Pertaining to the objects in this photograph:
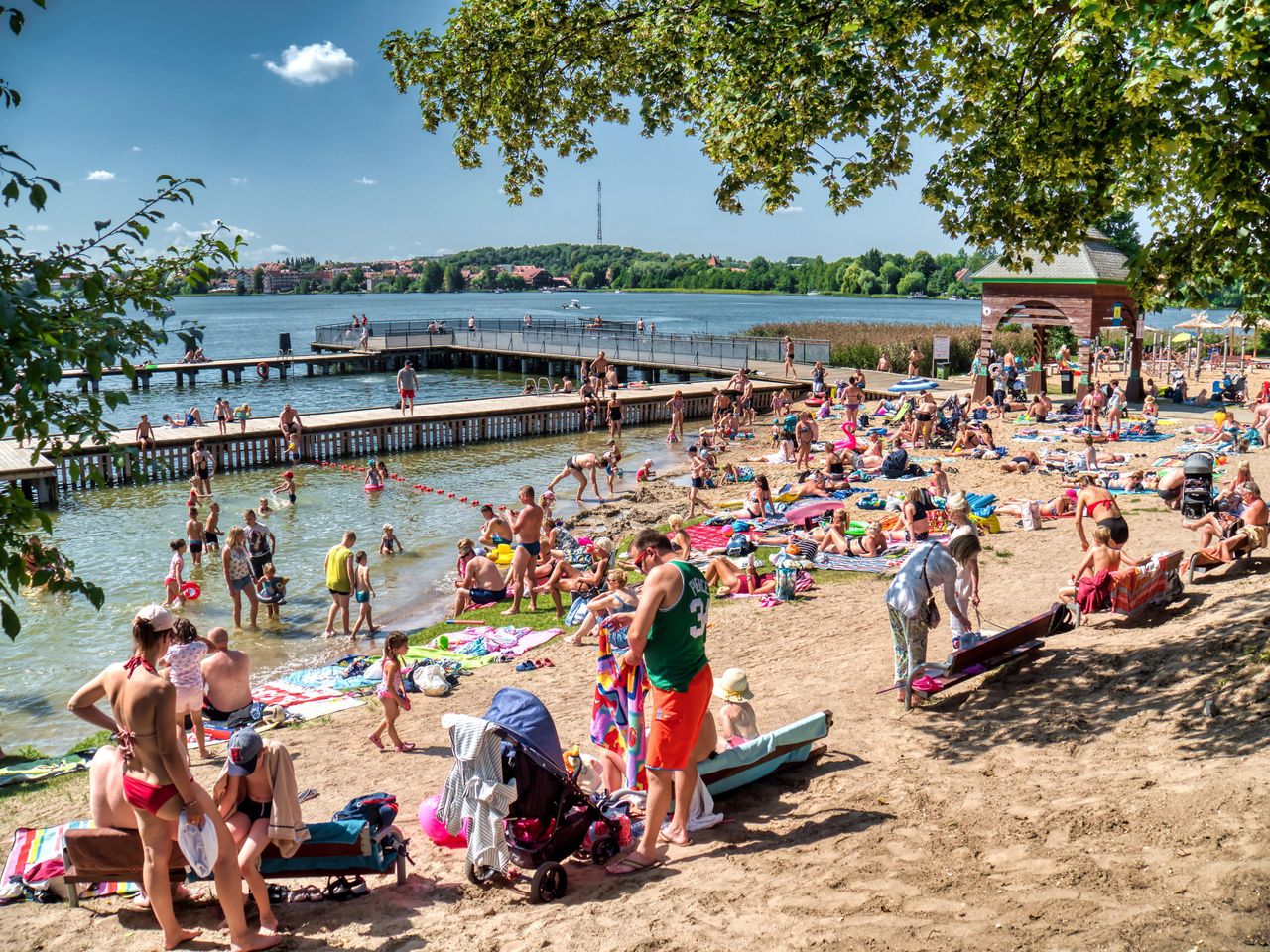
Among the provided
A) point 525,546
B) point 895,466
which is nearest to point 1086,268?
point 895,466

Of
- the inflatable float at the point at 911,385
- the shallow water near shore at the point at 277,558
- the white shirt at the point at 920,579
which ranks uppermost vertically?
the inflatable float at the point at 911,385

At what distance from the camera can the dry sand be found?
4785 mm

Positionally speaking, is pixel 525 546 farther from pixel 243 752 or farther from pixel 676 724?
pixel 243 752

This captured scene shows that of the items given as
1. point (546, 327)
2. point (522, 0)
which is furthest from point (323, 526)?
point (546, 327)

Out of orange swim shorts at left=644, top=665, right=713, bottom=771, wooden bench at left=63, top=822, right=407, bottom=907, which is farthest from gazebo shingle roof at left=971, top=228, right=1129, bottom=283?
wooden bench at left=63, top=822, right=407, bottom=907

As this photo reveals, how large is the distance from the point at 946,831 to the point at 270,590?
37.2 ft

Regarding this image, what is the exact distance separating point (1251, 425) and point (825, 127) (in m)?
19.5

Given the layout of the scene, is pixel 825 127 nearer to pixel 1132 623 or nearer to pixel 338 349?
pixel 1132 623

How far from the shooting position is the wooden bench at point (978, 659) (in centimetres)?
789

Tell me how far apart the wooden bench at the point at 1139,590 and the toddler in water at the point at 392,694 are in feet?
19.7

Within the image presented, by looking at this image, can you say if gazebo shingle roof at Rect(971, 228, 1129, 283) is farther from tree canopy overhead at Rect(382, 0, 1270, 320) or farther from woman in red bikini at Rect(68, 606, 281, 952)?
woman in red bikini at Rect(68, 606, 281, 952)

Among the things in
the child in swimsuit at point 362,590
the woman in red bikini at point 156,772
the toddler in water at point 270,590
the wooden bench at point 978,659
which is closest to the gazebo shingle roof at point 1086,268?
the child in swimsuit at point 362,590

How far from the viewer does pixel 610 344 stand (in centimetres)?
4694

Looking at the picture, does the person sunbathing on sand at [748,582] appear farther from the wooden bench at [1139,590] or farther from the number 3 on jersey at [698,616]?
the number 3 on jersey at [698,616]
